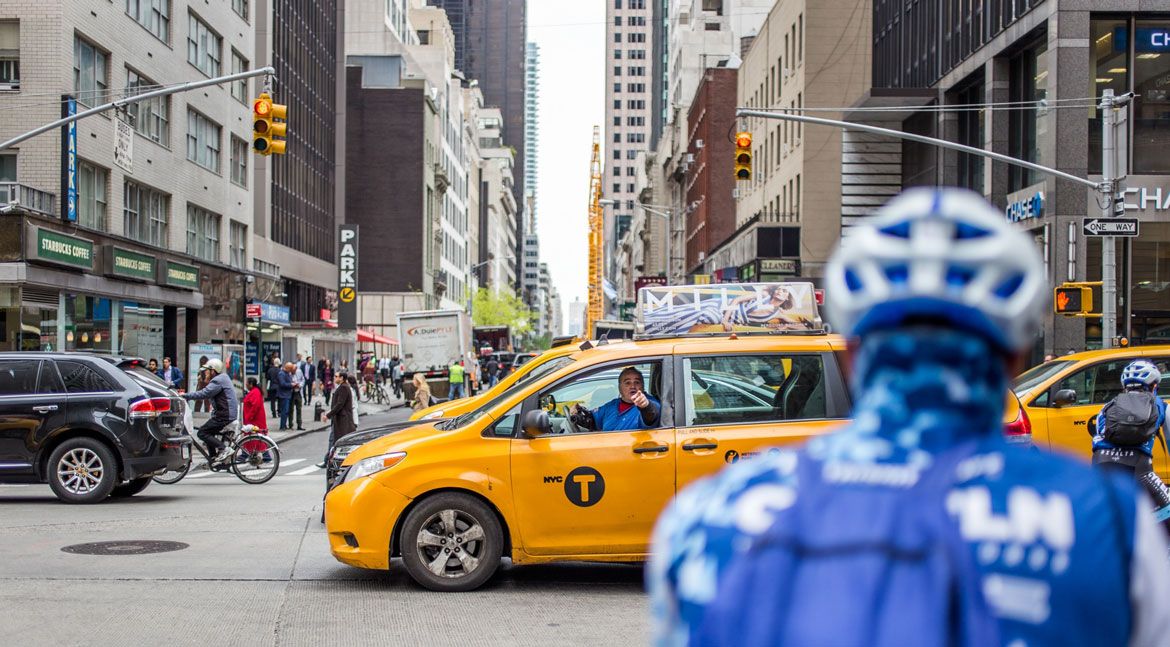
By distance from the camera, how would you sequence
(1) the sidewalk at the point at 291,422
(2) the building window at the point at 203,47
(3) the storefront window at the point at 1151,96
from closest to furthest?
(3) the storefront window at the point at 1151,96, (1) the sidewalk at the point at 291,422, (2) the building window at the point at 203,47

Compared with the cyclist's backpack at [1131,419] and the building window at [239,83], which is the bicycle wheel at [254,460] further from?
the building window at [239,83]

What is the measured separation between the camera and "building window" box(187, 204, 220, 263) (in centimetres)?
4197

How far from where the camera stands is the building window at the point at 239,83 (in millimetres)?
46344

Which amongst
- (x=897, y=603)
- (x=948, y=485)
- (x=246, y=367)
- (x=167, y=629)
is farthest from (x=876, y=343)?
(x=246, y=367)

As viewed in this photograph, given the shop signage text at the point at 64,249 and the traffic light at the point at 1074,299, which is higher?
the shop signage text at the point at 64,249

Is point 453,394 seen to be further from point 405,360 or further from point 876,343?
point 876,343

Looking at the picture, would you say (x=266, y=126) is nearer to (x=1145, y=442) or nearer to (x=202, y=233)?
(x=1145, y=442)

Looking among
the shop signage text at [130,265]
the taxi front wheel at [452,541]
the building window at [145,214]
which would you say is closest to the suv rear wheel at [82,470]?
the taxi front wheel at [452,541]

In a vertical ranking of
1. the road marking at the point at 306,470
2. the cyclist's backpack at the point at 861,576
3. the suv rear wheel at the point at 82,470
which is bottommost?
the road marking at the point at 306,470

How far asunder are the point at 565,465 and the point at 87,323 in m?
27.3

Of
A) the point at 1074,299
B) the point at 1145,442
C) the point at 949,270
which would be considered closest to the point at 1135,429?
the point at 1145,442

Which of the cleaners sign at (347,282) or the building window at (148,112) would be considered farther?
the cleaners sign at (347,282)

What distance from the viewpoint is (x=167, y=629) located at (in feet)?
26.5

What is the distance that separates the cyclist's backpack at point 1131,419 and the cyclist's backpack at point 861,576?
26.8 feet
